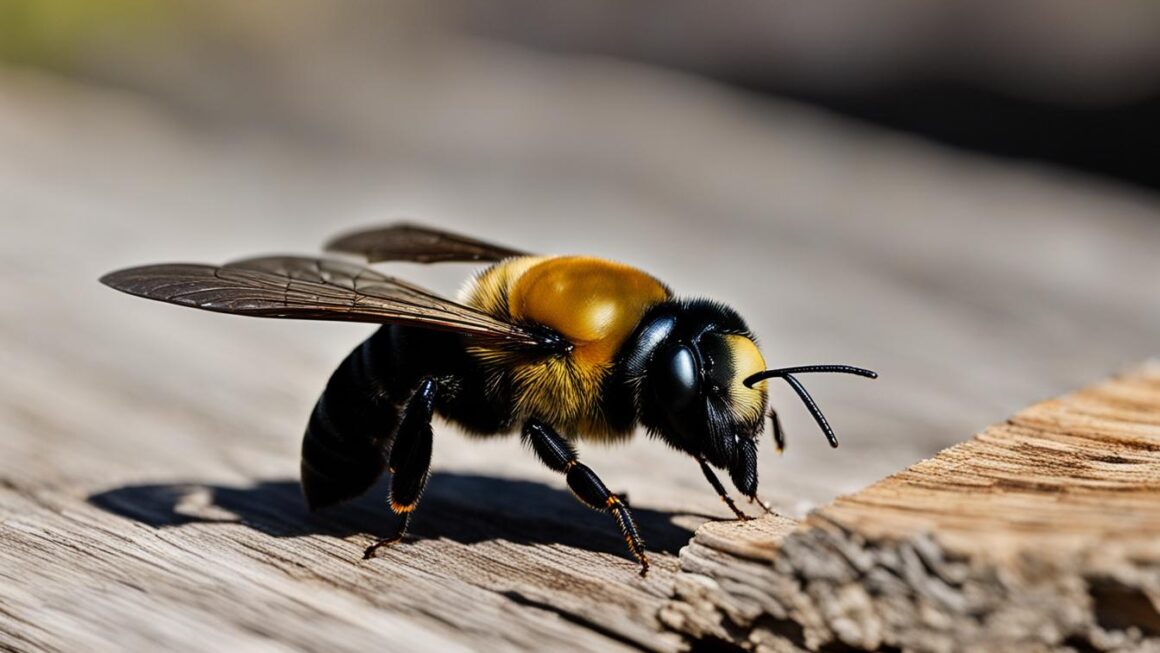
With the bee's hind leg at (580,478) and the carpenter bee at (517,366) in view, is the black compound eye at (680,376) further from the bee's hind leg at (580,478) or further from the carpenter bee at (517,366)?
the bee's hind leg at (580,478)

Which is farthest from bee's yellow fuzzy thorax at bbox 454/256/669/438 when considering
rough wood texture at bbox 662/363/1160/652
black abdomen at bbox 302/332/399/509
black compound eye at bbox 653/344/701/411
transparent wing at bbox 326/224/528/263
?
rough wood texture at bbox 662/363/1160/652

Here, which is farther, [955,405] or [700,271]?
[700,271]

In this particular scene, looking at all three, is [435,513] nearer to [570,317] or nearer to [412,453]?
[412,453]

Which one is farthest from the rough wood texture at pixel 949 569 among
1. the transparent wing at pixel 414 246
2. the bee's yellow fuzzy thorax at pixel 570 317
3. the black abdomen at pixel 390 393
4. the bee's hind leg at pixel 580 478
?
the transparent wing at pixel 414 246

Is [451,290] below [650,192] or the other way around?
below

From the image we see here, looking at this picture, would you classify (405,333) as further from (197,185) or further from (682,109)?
(682,109)

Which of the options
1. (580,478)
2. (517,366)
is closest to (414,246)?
(517,366)

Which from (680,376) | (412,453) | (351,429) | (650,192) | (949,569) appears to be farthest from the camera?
(650,192)

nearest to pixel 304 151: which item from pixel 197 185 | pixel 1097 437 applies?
pixel 197 185
